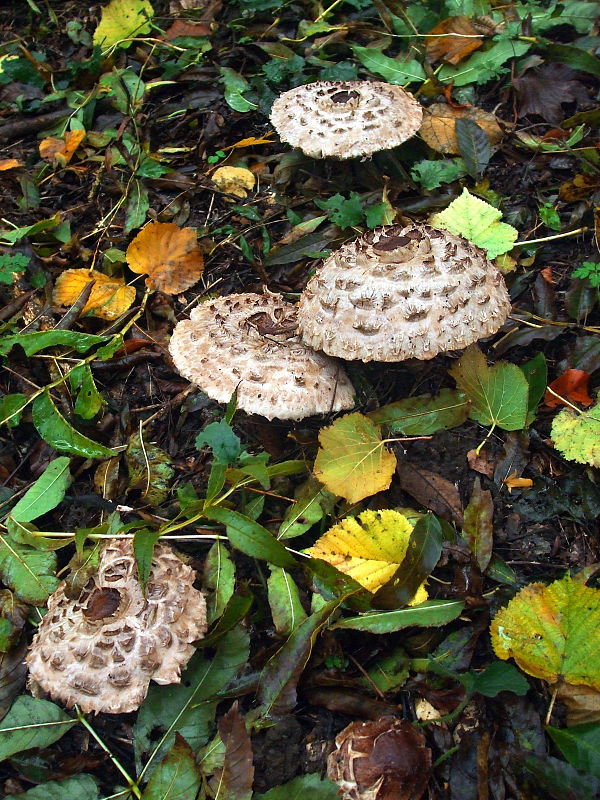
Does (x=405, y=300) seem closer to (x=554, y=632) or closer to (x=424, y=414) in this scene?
(x=424, y=414)

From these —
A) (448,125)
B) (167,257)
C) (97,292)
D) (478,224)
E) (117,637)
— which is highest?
(448,125)

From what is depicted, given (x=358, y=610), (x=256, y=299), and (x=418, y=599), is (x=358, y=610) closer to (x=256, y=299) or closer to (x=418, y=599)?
(x=418, y=599)

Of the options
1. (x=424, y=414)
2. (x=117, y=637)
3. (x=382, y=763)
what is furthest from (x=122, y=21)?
(x=382, y=763)

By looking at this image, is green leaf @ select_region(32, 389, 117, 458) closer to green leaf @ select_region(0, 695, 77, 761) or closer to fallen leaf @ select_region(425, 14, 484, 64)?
green leaf @ select_region(0, 695, 77, 761)

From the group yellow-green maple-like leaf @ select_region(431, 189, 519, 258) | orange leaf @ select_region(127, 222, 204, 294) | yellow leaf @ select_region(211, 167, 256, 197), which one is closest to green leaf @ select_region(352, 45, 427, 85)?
yellow leaf @ select_region(211, 167, 256, 197)

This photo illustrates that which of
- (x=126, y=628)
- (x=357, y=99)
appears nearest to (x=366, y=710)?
(x=126, y=628)

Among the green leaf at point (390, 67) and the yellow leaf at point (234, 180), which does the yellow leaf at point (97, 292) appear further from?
the green leaf at point (390, 67)
